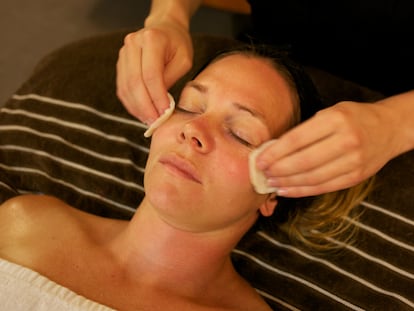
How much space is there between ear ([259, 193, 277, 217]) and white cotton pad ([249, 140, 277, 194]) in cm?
18

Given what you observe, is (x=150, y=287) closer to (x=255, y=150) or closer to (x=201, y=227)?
(x=201, y=227)

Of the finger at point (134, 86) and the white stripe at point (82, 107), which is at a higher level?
the finger at point (134, 86)

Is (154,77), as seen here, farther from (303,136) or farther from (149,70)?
(303,136)

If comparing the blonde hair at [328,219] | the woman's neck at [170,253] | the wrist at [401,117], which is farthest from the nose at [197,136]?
the blonde hair at [328,219]

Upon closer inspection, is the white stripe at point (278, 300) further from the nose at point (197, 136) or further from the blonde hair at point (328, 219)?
the nose at point (197, 136)

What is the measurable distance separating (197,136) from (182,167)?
0.07m

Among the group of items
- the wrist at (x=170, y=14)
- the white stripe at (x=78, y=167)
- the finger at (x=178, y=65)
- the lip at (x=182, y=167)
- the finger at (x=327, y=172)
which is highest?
the wrist at (x=170, y=14)

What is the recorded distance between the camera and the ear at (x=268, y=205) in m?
1.21

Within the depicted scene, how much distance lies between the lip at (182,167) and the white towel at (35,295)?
13.5 inches

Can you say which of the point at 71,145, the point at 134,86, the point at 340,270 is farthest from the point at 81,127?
the point at 340,270

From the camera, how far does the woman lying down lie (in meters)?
1.02

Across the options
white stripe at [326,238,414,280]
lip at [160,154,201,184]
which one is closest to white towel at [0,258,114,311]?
lip at [160,154,201,184]

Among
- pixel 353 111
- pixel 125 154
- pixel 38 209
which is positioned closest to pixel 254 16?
pixel 125 154

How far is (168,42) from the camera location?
1186 mm
